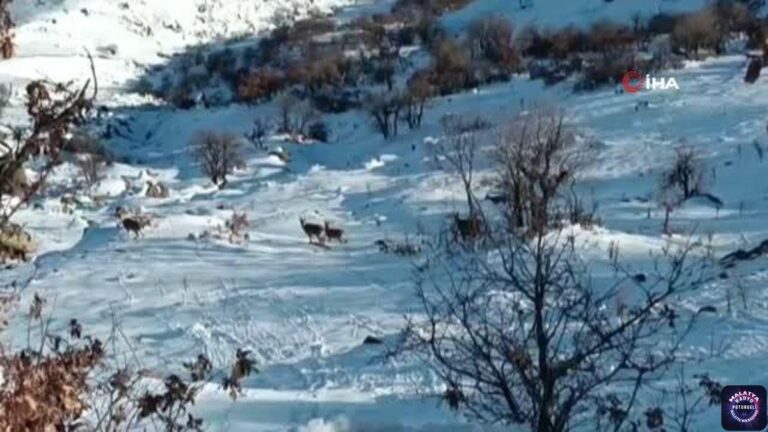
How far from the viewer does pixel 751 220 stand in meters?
14.0

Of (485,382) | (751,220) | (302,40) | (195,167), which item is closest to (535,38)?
(195,167)

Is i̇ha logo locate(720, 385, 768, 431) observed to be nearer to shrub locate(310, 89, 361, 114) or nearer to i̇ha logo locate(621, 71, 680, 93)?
i̇ha logo locate(621, 71, 680, 93)

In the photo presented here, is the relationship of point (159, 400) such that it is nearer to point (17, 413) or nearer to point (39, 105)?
point (17, 413)

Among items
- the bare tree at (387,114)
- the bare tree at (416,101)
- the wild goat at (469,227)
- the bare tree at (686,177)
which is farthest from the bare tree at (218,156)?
the wild goat at (469,227)

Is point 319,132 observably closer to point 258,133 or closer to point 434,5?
point 258,133

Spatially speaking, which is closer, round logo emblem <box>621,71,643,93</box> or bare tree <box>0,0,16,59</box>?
bare tree <box>0,0,16,59</box>

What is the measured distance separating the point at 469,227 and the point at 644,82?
1309 centimetres

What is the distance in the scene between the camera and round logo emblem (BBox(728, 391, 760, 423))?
4.55 metres

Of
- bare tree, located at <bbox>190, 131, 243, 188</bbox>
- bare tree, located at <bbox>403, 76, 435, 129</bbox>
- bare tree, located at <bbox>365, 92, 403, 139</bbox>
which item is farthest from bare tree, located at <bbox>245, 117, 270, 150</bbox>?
bare tree, located at <bbox>403, 76, 435, 129</bbox>

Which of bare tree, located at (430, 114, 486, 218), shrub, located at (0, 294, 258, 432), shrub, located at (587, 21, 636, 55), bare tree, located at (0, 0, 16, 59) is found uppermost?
bare tree, located at (0, 0, 16, 59)

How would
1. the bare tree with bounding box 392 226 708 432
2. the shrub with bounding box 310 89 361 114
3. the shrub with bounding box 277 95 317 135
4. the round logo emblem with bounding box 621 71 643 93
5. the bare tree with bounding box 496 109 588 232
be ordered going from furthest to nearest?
the shrub with bounding box 310 89 361 114 → the shrub with bounding box 277 95 317 135 → the round logo emblem with bounding box 621 71 643 93 → the bare tree with bounding box 496 109 588 232 → the bare tree with bounding box 392 226 708 432

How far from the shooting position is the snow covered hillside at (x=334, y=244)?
24.1 feet

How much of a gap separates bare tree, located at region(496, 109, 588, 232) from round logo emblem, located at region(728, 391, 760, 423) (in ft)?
21.5

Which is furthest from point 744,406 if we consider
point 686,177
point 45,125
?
point 686,177
